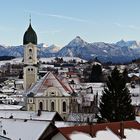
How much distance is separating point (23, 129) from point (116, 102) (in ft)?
36.1

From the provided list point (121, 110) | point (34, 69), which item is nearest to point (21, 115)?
point (121, 110)

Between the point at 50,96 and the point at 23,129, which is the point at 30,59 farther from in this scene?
the point at 23,129

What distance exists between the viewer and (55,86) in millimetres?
79625

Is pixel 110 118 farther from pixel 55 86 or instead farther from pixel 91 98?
pixel 91 98

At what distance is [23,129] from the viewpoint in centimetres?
4031

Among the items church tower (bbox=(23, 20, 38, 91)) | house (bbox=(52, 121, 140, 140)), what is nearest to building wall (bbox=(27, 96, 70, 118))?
church tower (bbox=(23, 20, 38, 91))

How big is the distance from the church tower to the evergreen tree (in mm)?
43457

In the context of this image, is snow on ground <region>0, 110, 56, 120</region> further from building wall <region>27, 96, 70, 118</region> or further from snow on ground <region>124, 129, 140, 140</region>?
building wall <region>27, 96, 70, 118</region>

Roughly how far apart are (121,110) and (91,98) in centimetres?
4844

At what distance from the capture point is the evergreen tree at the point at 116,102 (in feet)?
154

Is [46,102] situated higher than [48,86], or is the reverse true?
[48,86]

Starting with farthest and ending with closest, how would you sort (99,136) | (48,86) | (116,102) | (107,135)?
(48,86)
(116,102)
(107,135)
(99,136)

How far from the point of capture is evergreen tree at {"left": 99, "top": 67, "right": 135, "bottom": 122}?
46969 millimetres

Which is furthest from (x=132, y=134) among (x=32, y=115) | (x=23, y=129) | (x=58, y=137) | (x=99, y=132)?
(x=32, y=115)
